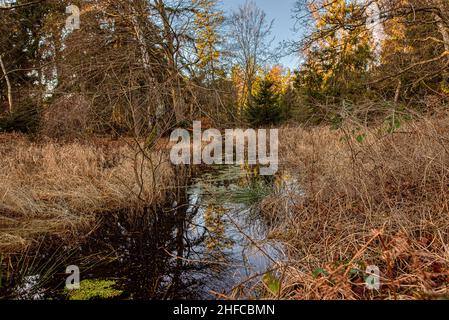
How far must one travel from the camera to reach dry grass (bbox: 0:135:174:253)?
13.3 ft

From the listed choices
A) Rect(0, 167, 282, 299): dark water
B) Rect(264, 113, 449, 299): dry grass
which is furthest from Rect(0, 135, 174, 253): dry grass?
Rect(264, 113, 449, 299): dry grass

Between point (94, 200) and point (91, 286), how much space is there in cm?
Result: 238

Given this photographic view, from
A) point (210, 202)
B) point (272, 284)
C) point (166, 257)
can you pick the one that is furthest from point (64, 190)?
point (272, 284)

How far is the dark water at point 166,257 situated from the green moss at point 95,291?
0.06 metres

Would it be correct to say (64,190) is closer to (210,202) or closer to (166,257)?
(210,202)

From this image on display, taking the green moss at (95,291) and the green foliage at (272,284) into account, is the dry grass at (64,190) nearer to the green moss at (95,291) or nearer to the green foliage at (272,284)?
the green moss at (95,291)

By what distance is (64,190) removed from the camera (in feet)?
17.0

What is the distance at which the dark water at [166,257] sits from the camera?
2.74 m

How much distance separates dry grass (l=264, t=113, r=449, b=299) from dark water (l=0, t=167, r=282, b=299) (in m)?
0.40

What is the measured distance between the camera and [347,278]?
2.04 metres

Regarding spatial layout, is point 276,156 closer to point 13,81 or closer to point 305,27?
point 305,27

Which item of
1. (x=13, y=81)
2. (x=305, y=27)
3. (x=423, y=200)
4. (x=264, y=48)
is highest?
(x=264, y=48)

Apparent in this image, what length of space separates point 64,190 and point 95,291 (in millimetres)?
3023
